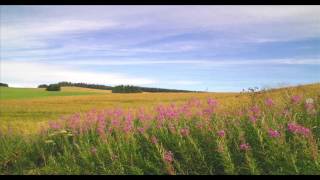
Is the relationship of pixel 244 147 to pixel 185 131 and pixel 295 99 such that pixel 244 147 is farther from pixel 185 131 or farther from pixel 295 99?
pixel 295 99

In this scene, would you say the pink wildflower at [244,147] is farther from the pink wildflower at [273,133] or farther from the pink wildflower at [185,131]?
the pink wildflower at [185,131]

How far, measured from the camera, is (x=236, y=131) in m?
7.82

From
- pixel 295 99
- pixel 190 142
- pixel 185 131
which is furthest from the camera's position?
pixel 295 99

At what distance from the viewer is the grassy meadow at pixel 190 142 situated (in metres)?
6.82

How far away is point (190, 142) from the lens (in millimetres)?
7629

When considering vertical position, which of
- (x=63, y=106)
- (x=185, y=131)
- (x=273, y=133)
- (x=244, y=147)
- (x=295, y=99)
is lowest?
(x=63, y=106)

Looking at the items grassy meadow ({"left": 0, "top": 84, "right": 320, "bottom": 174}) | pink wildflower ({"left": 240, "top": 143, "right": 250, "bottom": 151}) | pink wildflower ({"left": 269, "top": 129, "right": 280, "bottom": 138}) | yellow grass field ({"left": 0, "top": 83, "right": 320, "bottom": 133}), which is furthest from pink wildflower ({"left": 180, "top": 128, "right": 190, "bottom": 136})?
yellow grass field ({"left": 0, "top": 83, "right": 320, "bottom": 133})

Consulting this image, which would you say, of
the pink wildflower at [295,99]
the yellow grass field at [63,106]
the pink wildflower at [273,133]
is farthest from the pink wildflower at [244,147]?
the yellow grass field at [63,106]

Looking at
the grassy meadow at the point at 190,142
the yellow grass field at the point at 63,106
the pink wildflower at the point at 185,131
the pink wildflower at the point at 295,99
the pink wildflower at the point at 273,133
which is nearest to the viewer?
the pink wildflower at the point at 273,133

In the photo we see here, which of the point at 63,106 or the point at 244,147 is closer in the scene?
the point at 244,147

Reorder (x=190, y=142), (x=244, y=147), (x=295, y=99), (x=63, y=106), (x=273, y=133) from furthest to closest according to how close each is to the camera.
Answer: (x=63, y=106) < (x=295, y=99) < (x=190, y=142) < (x=244, y=147) < (x=273, y=133)

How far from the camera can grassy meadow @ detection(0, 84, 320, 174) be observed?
6.82 m

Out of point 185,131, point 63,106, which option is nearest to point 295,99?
point 185,131
